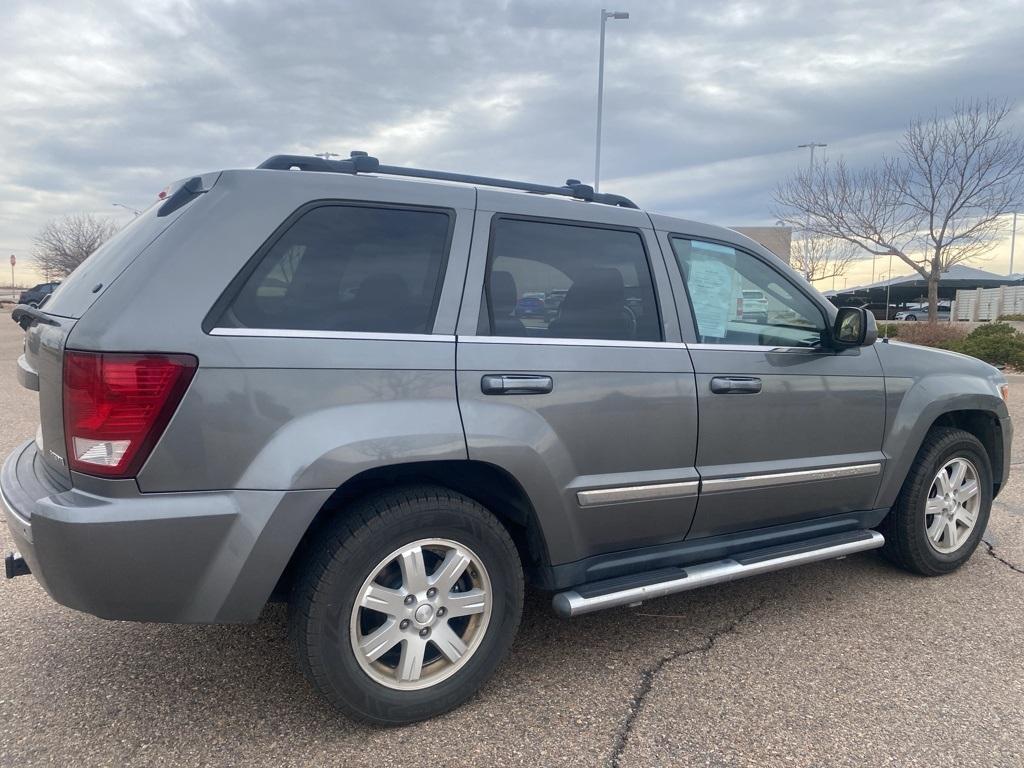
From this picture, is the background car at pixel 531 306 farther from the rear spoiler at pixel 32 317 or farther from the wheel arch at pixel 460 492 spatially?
the rear spoiler at pixel 32 317

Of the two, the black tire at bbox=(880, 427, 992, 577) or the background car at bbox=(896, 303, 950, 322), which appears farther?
the background car at bbox=(896, 303, 950, 322)

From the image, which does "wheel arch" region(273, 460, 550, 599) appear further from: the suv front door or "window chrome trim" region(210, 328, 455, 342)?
the suv front door

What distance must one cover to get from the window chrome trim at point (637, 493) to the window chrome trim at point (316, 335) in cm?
81

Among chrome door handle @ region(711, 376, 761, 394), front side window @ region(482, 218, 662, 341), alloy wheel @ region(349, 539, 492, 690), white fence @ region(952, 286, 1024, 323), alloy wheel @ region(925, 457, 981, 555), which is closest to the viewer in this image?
Answer: alloy wheel @ region(349, 539, 492, 690)

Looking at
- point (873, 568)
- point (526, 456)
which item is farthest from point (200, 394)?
point (873, 568)

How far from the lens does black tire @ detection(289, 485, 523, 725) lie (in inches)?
95.2

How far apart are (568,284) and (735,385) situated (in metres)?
0.84

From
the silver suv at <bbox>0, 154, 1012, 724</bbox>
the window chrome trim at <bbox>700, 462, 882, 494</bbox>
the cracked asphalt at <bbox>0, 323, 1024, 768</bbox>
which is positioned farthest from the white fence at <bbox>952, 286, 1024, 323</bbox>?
the silver suv at <bbox>0, 154, 1012, 724</bbox>

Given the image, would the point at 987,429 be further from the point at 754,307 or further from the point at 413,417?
the point at 413,417

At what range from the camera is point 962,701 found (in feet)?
9.33

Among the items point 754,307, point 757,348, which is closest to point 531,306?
point 757,348

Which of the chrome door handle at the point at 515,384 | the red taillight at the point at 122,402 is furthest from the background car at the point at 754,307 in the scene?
the red taillight at the point at 122,402

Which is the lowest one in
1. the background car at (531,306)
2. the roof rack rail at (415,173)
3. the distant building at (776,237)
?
the background car at (531,306)

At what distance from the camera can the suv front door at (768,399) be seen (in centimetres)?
320
